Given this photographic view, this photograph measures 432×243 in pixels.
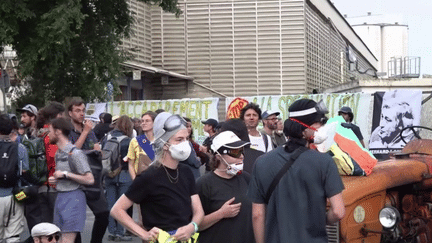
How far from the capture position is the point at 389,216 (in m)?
8.34

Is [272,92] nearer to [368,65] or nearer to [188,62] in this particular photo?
[188,62]

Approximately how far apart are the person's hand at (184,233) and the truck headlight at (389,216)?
2647 millimetres

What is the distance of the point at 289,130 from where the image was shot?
613cm

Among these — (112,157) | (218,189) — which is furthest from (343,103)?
(218,189)

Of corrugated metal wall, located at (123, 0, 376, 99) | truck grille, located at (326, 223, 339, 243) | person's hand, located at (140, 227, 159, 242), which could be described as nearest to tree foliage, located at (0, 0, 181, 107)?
corrugated metal wall, located at (123, 0, 376, 99)

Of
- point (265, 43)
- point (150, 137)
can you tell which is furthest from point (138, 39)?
point (150, 137)

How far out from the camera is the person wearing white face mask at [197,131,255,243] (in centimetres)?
675

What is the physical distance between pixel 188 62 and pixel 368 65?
46.3 meters

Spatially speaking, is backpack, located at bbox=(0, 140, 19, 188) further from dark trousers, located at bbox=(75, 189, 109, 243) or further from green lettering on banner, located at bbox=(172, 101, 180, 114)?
green lettering on banner, located at bbox=(172, 101, 180, 114)

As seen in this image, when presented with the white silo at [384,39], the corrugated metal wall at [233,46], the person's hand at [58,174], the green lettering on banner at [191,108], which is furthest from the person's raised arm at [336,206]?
the white silo at [384,39]

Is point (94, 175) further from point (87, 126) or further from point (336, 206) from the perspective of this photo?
point (336, 206)

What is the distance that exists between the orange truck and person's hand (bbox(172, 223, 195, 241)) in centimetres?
206

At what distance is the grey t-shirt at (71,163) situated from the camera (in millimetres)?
9016

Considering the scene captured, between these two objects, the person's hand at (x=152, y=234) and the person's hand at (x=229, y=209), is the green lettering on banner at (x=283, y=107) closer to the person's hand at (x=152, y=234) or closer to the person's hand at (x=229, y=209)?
the person's hand at (x=229, y=209)
